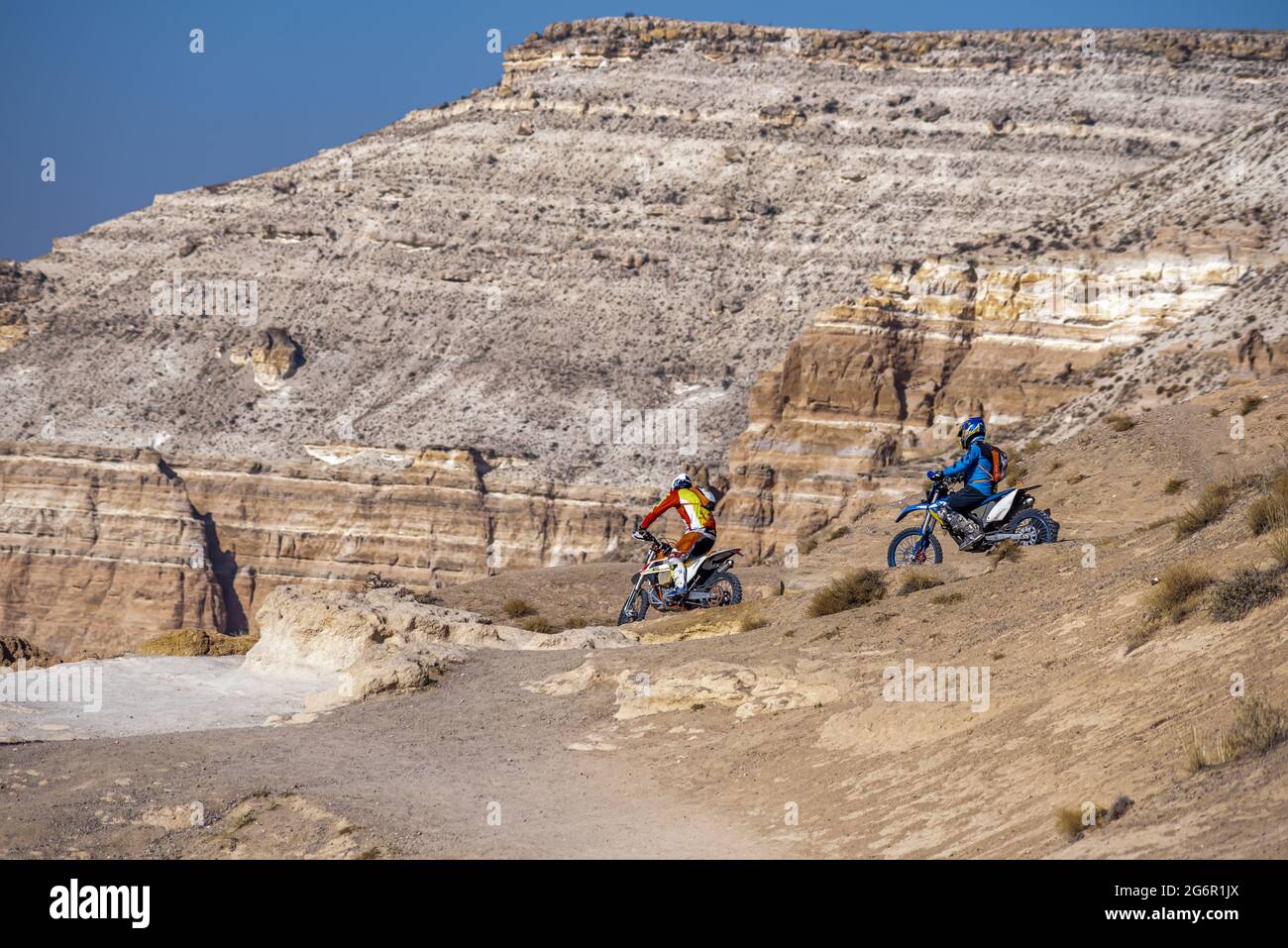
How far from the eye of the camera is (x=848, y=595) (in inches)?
795

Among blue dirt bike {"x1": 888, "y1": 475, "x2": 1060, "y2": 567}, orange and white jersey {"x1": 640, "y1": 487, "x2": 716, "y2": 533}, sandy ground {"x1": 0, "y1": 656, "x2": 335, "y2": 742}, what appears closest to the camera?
sandy ground {"x1": 0, "y1": 656, "x2": 335, "y2": 742}

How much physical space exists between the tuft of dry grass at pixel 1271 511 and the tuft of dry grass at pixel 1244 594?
121cm

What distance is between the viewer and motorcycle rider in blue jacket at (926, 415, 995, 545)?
21359 mm

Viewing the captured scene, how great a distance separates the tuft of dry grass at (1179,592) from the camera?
1370 centimetres

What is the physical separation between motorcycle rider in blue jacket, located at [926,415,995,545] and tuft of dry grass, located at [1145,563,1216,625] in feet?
23.4

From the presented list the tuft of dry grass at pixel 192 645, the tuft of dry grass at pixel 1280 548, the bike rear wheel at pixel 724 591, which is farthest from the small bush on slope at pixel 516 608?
the tuft of dry grass at pixel 1280 548

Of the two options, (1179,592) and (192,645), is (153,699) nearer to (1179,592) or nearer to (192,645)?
(192,645)

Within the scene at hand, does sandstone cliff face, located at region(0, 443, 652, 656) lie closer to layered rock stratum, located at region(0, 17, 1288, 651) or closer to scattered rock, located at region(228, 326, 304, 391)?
layered rock stratum, located at region(0, 17, 1288, 651)

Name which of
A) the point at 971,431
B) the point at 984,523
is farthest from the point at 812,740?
the point at 971,431

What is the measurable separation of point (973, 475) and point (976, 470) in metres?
0.08

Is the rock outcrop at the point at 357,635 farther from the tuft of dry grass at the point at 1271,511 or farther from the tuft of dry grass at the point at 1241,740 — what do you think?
the tuft of dry grass at the point at 1241,740

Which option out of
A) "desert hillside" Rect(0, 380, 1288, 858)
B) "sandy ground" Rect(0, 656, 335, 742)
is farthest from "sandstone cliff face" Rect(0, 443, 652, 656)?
"desert hillside" Rect(0, 380, 1288, 858)
